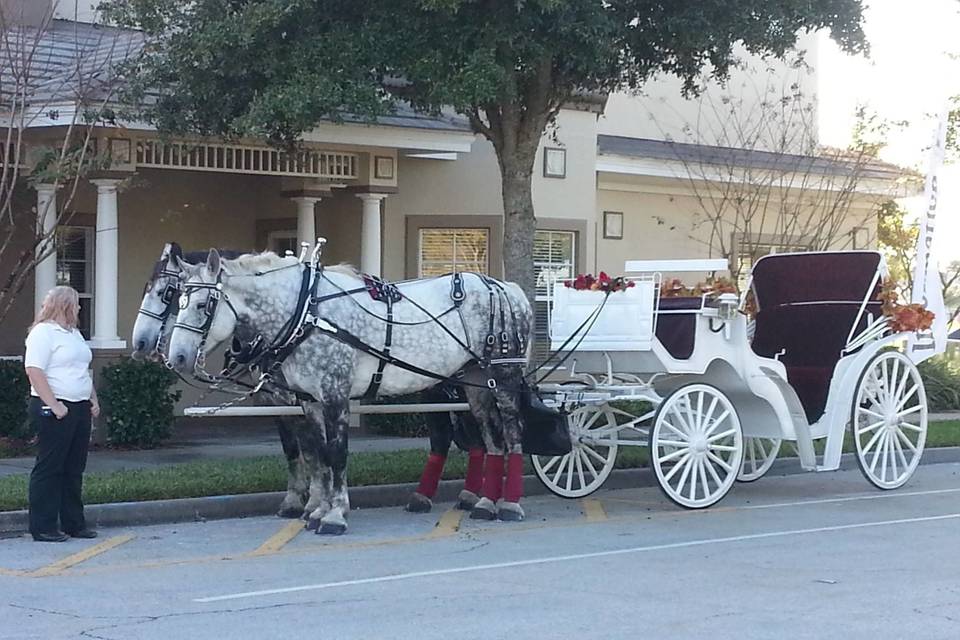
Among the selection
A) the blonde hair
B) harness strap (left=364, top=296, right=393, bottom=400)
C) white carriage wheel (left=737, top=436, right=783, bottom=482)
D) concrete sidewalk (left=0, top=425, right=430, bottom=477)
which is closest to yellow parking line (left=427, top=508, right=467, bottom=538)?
harness strap (left=364, top=296, right=393, bottom=400)

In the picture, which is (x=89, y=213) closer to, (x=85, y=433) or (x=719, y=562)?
(x=85, y=433)

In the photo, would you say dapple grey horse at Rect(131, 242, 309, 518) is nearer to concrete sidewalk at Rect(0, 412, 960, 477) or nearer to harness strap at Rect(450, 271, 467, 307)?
harness strap at Rect(450, 271, 467, 307)

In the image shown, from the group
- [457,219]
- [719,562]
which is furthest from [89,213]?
[719,562]

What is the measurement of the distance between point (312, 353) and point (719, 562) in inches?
129

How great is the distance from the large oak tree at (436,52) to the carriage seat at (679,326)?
2.36m

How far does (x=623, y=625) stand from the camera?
738cm

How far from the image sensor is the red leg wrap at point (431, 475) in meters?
11.5

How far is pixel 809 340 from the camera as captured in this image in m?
13.0

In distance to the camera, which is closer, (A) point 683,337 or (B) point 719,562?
(B) point 719,562

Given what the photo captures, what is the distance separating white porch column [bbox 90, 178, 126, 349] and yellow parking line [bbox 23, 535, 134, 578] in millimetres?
5410

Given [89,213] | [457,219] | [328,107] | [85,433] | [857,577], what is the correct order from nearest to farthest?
[857,577], [85,433], [328,107], [89,213], [457,219]

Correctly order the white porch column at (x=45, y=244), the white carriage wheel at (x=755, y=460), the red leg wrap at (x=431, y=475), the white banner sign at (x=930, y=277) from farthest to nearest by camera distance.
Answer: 1. the white porch column at (x=45, y=244)
2. the white carriage wheel at (x=755, y=460)
3. the white banner sign at (x=930, y=277)
4. the red leg wrap at (x=431, y=475)

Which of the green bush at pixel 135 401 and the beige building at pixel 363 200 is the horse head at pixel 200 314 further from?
the green bush at pixel 135 401

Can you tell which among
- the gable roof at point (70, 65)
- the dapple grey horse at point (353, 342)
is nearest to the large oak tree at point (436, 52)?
the gable roof at point (70, 65)
